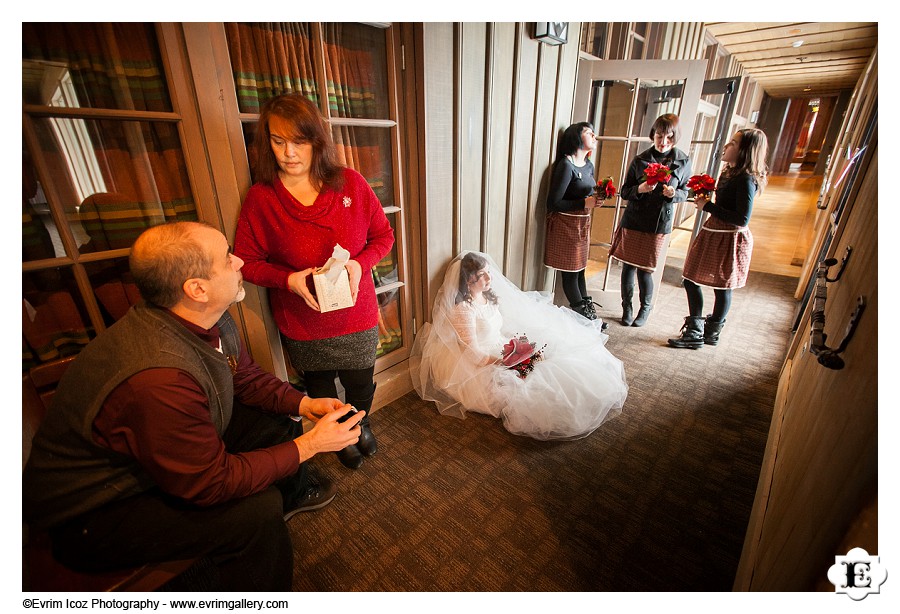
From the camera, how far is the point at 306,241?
4.55ft

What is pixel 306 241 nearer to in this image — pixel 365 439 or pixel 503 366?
pixel 365 439

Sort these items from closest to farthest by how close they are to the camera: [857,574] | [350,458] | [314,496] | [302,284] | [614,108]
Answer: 1. [857,574]
2. [302,284]
3. [314,496]
4. [350,458]
5. [614,108]

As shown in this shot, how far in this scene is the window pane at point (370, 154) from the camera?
1686 mm

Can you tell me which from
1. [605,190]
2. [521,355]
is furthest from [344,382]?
[605,190]

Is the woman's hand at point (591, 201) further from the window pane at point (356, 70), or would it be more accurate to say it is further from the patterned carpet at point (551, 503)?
the window pane at point (356, 70)

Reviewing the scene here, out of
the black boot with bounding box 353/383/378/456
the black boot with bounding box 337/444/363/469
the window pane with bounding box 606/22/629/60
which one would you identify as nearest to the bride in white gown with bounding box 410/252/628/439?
the black boot with bounding box 353/383/378/456

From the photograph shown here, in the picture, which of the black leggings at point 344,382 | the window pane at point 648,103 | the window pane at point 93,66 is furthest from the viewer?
the window pane at point 648,103

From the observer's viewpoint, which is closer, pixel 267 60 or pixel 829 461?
pixel 829 461

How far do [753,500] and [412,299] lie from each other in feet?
5.86

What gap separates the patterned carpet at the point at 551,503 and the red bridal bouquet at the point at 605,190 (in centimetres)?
130

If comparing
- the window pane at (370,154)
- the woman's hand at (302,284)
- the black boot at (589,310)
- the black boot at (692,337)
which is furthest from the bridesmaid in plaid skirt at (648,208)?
the woman's hand at (302,284)

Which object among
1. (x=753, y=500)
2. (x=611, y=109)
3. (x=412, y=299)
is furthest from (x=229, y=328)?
(x=611, y=109)

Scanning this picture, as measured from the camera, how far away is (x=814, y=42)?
15.1 feet

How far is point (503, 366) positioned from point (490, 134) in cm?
131
